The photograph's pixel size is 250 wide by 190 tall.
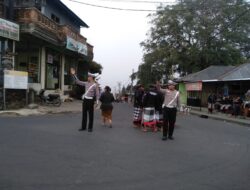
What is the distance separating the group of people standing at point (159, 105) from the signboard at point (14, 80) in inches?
272

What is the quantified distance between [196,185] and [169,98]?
5431 mm

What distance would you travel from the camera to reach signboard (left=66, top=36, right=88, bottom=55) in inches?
1055

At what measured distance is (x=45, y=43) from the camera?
24922 mm

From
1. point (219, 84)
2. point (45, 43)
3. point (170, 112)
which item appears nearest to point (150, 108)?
point (170, 112)

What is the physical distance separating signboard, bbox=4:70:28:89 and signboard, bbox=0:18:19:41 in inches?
94.4

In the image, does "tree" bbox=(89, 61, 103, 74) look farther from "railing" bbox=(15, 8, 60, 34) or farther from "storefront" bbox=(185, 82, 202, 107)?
"railing" bbox=(15, 8, 60, 34)

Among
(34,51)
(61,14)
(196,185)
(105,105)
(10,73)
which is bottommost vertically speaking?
(196,185)

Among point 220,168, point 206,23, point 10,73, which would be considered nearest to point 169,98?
point 220,168

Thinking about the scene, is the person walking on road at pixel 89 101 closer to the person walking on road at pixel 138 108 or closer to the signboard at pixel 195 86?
the person walking on road at pixel 138 108

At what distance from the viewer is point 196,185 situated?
5902 mm

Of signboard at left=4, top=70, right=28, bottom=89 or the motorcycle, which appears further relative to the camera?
the motorcycle

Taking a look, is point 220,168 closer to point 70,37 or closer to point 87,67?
point 70,37

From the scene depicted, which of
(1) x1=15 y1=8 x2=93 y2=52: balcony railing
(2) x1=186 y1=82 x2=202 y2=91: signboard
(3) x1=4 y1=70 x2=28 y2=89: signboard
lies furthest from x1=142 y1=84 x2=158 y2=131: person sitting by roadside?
(2) x1=186 y1=82 x2=202 y2=91: signboard

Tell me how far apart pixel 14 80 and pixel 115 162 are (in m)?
12.6
